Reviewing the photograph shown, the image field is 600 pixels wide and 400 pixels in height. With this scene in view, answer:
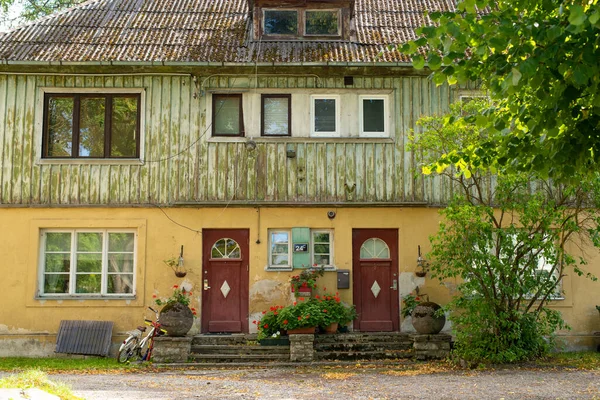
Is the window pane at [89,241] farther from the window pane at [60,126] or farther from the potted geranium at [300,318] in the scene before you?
the potted geranium at [300,318]

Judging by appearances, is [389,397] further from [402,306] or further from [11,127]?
[11,127]

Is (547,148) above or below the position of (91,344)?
above

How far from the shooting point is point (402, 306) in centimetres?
1449

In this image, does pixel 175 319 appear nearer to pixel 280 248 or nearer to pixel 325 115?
pixel 280 248

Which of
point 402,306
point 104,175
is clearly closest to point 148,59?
→ point 104,175

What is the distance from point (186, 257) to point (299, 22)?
5.95m

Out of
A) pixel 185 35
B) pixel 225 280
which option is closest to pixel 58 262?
pixel 225 280

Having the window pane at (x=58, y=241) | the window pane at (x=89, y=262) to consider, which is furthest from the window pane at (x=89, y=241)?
the window pane at (x=58, y=241)

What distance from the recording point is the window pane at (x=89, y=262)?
1465 cm

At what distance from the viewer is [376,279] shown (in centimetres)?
Result: 1474

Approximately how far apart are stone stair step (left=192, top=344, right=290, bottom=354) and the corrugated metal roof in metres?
5.92

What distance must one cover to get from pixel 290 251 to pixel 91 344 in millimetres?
4524

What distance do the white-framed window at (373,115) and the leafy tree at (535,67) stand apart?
24.9 ft

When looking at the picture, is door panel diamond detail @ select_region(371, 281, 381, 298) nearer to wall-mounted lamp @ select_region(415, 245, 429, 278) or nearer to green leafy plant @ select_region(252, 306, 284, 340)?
wall-mounted lamp @ select_region(415, 245, 429, 278)
